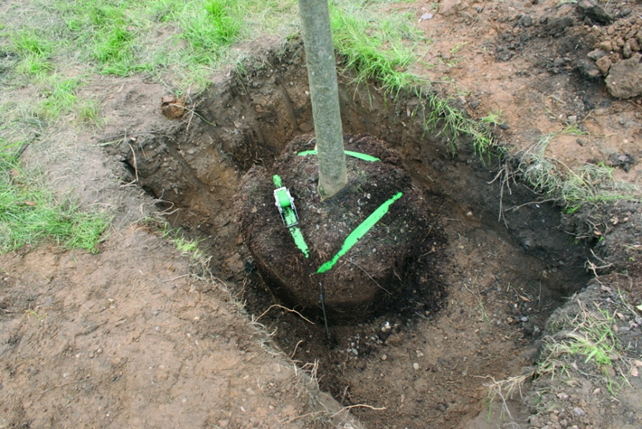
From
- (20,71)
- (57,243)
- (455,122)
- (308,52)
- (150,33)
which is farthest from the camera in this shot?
(150,33)

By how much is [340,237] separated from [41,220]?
169 centimetres

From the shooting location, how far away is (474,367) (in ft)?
7.70

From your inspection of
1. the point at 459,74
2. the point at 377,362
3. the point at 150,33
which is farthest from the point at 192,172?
the point at 459,74

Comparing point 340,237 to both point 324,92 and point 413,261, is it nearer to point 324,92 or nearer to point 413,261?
point 413,261

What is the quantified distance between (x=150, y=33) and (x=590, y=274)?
3.54m

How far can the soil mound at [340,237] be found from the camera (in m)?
2.34

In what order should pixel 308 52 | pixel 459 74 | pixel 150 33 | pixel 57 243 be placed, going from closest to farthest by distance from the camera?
pixel 308 52, pixel 57 243, pixel 459 74, pixel 150 33

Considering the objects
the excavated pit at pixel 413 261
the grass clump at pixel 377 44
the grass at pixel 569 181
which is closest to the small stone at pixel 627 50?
the grass at pixel 569 181

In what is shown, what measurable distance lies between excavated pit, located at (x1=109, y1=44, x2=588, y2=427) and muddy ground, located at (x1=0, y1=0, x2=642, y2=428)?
0.04 feet

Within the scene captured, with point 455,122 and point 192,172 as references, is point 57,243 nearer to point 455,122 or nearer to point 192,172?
point 192,172

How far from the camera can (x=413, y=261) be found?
2682 millimetres

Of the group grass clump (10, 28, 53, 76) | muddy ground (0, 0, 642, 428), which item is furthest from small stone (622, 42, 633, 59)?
grass clump (10, 28, 53, 76)

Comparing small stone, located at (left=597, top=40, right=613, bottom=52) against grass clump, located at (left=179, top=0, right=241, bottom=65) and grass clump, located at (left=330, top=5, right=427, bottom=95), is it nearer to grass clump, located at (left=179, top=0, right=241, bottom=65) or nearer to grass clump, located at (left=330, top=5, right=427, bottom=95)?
grass clump, located at (left=330, top=5, right=427, bottom=95)

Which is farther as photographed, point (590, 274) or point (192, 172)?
Answer: point (192, 172)
